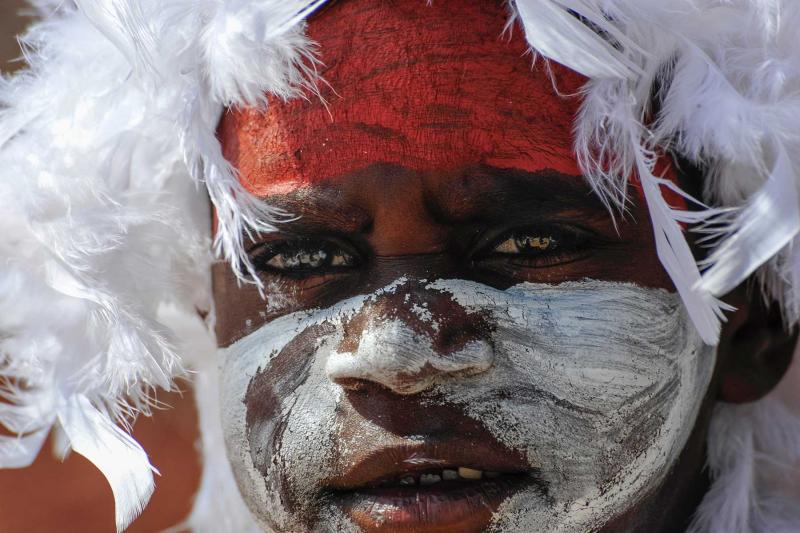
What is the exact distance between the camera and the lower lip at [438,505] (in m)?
1.44

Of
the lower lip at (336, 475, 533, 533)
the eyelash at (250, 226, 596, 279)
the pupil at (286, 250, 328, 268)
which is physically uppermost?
the eyelash at (250, 226, 596, 279)

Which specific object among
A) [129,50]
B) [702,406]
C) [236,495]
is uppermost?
[129,50]

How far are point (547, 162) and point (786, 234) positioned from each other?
37 centimetres

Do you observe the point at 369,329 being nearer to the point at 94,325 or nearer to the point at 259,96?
the point at 259,96

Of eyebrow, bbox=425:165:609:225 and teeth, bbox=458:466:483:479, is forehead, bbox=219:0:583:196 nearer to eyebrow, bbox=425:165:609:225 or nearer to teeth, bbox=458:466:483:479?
eyebrow, bbox=425:165:609:225

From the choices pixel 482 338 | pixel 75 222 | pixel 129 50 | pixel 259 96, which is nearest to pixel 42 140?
pixel 75 222

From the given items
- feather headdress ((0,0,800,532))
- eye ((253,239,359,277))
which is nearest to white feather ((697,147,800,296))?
feather headdress ((0,0,800,532))

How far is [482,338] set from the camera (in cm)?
146

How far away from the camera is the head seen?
1450mm

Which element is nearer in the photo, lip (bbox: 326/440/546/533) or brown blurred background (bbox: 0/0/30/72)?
lip (bbox: 326/440/546/533)

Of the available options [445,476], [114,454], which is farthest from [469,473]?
[114,454]

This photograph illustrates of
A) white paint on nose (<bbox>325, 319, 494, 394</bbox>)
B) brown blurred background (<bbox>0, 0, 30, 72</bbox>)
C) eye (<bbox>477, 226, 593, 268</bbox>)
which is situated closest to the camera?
white paint on nose (<bbox>325, 319, 494, 394</bbox>)

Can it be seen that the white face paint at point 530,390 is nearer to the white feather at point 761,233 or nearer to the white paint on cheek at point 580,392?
the white paint on cheek at point 580,392

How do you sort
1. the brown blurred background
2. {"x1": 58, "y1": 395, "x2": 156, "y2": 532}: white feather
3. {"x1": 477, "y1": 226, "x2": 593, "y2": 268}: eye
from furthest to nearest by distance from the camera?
1. the brown blurred background
2. {"x1": 58, "y1": 395, "x2": 156, "y2": 532}: white feather
3. {"x1": 477, "y1": 226, "x2": 593, "y2": 268}: eye
